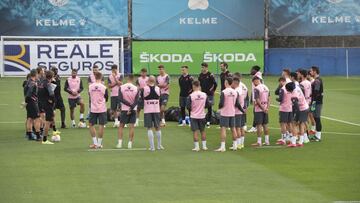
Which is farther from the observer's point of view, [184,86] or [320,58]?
[320,58]

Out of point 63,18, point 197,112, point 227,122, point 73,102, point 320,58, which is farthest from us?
point 63,18

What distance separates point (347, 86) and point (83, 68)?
15.0 meters

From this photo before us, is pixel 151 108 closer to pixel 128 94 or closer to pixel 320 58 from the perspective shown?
pixel 128 94

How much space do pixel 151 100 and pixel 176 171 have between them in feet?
13.4

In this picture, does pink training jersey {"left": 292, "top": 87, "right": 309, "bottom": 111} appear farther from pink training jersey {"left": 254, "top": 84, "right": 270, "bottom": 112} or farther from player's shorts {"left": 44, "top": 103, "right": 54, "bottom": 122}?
player's shorts {"left": 44, "top": 103, "right": 54, "bottom": 122}

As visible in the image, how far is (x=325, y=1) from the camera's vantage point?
60875mm

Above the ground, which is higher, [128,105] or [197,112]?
[128,105]

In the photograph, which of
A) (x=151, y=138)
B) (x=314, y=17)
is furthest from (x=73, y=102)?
(x=314, y=17)

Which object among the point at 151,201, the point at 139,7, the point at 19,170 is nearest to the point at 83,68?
the point at 139,7

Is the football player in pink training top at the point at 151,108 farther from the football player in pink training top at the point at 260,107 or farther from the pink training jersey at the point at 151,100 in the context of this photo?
the football player in pink training top at the point at 260,107

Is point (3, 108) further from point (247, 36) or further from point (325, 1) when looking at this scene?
point (325, 1)

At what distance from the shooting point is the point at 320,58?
5788 centimetres

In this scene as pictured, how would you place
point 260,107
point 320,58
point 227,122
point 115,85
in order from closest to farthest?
point 227,122
point 260,107
point 115,85
point 320,58

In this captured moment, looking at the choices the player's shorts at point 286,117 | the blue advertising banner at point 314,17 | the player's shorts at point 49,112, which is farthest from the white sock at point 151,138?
the blue advertising banner at point 314,17
